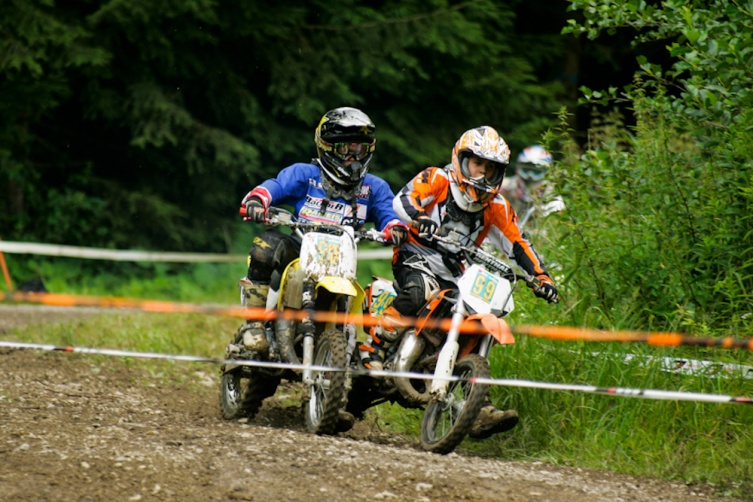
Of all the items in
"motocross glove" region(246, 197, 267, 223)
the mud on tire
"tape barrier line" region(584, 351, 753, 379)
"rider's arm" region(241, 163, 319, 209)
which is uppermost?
"rider's arm" region(241, 163, 319, 209)

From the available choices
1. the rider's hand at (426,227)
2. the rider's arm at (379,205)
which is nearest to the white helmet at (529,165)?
the rider's arm at (379,205)

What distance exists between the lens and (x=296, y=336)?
7.39 metres

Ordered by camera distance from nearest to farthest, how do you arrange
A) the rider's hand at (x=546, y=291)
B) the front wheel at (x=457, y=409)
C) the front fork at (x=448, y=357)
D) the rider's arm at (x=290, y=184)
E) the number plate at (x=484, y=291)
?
1. the front wheel at (x=457, y=409)
2. the front fork at (x=448, y=357)
3. the number plate at (x=484, y=291)
4. the rider's hand at (x=546, y=291)
5. the rider's arm at (x=290, y=184)

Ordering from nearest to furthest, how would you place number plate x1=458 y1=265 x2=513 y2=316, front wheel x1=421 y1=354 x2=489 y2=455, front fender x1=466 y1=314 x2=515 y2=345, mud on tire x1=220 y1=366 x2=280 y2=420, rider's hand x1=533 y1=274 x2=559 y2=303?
1. front wheel x1=421 y1=354 x2=489 y2=455
2. front fender x1=466 y1=314 x2=515 y2=345
3. number plate x1=458 y1=265 x2=513 y2=316
4. rider's hand x1=533 y1=274 x2=559 y2=303
5. mud on tire x1=220 y1=366 x2=280 y2=420

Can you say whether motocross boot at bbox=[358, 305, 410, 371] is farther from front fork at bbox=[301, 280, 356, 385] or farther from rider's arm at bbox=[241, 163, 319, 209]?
rider's arm at bbox=[241, 163, 319, 209]

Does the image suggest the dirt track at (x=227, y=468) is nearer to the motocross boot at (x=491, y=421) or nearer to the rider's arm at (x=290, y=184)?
the motocross boot at (x=491, y=421)

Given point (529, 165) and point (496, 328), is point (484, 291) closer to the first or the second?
point (496, 328)

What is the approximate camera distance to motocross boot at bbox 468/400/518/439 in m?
6.60

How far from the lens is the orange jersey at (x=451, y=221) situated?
7.38 m

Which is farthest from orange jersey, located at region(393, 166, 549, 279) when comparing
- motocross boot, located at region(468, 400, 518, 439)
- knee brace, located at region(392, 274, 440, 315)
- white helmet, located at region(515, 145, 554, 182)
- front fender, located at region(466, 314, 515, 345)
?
white helmet, located at region(515, 145, 554, 182)

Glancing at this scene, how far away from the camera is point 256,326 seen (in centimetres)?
748

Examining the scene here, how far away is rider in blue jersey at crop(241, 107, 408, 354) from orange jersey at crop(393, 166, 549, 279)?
22 centimetres

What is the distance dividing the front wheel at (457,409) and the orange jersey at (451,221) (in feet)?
3.13

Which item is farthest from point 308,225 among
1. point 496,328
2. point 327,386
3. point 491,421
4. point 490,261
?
point 491,421
